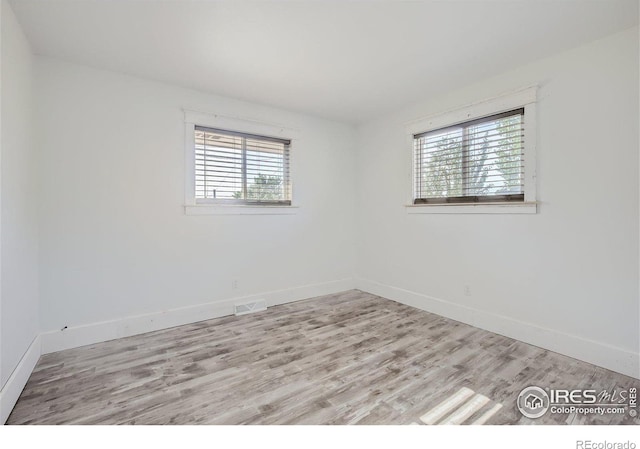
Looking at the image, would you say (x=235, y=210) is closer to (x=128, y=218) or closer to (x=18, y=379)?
(x=128, y=218)

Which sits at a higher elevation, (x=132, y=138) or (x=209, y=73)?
(x=209, y=73)

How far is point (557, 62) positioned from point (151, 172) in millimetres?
3987

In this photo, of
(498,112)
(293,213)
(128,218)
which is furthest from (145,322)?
(498,112)

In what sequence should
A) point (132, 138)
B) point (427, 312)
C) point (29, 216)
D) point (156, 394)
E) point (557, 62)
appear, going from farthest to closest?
point (427, 312)
point (132, 138)
point (557, 62)
point (29, 216)
point (156, 394)

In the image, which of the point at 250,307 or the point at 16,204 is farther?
the point at 250,307

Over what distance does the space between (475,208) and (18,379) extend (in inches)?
162

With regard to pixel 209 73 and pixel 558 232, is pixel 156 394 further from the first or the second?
pixel 558 232

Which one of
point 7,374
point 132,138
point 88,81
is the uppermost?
point 88,81

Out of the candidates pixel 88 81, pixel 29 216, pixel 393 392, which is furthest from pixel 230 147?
pixel 393 392

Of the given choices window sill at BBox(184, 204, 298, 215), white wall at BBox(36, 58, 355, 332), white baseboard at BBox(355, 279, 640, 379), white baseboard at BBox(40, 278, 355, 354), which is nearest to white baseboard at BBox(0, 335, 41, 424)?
white baseboard at BBox(40, 278, 355, 354)

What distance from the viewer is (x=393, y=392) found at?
206 centimetres

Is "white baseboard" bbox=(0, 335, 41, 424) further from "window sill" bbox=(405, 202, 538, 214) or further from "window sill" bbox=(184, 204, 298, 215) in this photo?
"window sill" bbox=(405, 202, 538, 214)

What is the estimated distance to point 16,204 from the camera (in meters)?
2.17

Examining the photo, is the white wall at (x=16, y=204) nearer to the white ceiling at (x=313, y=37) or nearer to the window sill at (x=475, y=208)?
the white ceiling at (x=313, y=37)
